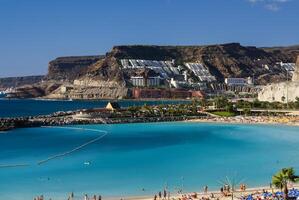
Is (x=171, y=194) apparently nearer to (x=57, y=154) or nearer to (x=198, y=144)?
(x=57, y=154)

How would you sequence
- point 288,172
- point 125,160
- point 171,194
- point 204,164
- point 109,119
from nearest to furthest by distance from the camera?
point 288,172
point 171,194
point 204,164
point 125,160
point 109,119

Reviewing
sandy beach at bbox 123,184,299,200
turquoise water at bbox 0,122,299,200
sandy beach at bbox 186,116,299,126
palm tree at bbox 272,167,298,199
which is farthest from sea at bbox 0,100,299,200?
palm tree at bbox 272,167,298,199

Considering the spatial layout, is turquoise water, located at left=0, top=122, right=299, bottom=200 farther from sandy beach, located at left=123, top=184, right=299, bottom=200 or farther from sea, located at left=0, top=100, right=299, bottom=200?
sandy beach, located at left=123, top=184, right=299, bottom=200

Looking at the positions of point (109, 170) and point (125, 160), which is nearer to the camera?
point (109, 170)

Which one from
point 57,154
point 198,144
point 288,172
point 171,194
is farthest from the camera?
point 198,144

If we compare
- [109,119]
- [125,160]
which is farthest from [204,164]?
[109,119]

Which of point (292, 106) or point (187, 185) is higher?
point (292, 106)

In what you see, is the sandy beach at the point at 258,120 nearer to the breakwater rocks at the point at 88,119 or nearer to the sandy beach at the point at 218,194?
the breakwater rocks at the point at 88,119
